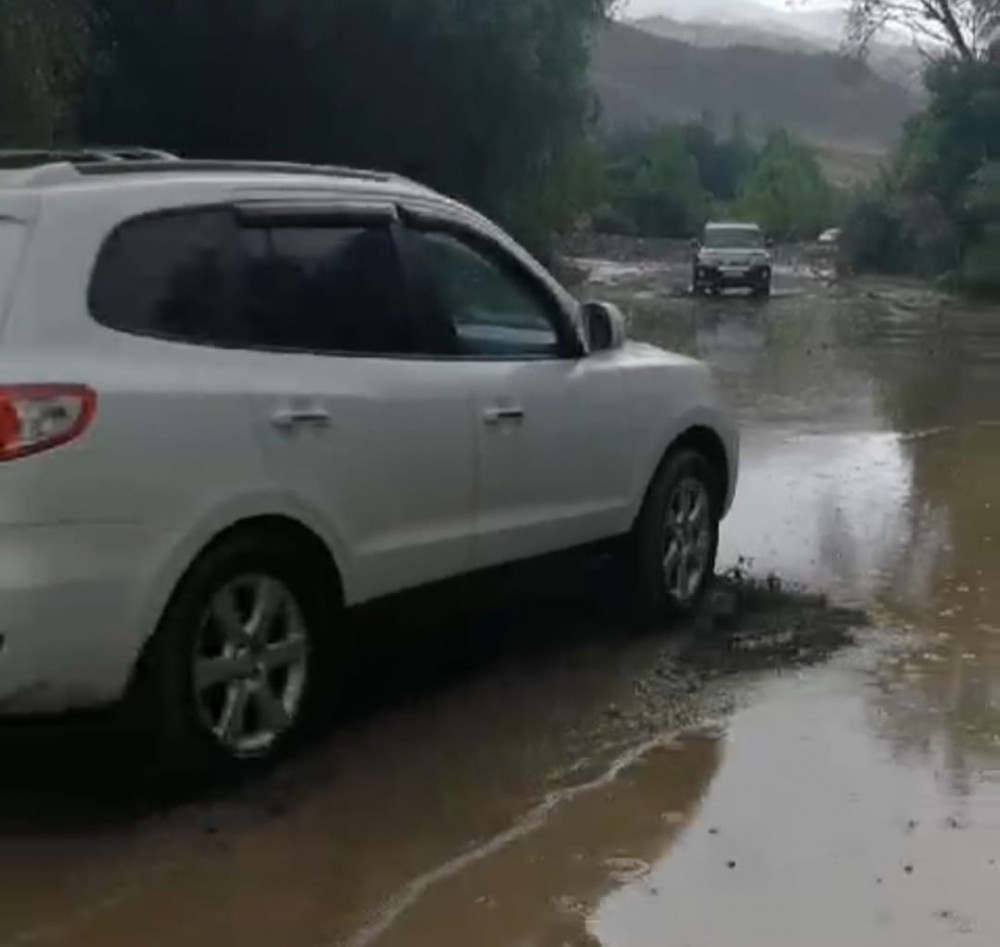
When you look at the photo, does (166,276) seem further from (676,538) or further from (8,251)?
(676,538)

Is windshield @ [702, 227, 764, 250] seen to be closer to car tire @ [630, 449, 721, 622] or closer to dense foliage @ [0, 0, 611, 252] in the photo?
dense foliage @ [0, 0, 611, 252]

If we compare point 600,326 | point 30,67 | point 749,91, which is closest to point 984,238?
point 30,67

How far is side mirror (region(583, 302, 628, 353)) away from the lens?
7.82 metres

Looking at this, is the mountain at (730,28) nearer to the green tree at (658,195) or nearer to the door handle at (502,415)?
the green tree at (658,195)

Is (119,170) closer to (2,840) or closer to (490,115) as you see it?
(2,840)

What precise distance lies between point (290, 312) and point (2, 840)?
182 centimetres

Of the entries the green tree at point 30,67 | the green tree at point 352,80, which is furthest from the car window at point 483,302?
the green tree at point 352,80

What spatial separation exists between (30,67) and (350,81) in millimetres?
9538

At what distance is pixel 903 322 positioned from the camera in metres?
33.8

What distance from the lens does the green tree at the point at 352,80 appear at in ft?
82.5

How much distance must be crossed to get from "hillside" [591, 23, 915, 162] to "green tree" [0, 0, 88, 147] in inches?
4880

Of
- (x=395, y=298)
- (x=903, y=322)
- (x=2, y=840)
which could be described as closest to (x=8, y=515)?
(x=2, y=840)

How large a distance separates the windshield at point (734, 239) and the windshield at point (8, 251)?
133ft

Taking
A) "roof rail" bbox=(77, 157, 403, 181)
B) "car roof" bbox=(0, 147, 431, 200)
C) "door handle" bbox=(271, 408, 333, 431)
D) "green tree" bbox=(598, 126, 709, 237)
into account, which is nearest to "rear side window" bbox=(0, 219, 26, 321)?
"car roof" bbox=(0, 147, 431, 200)
